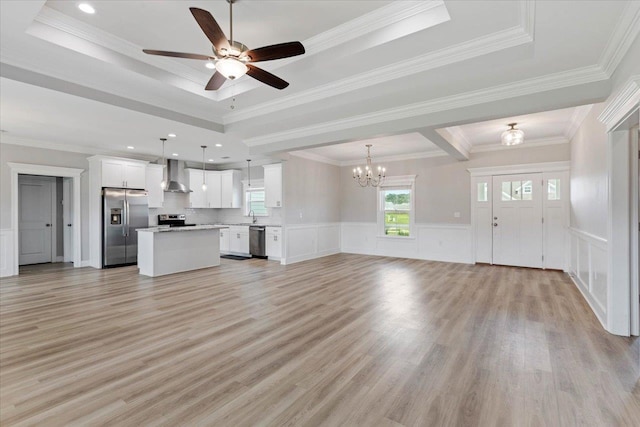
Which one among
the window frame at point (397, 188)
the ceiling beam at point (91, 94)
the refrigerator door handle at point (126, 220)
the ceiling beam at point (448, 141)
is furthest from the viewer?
the window frame at point (397, 188)

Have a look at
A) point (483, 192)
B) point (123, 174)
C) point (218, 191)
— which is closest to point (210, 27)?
point (123, 174)

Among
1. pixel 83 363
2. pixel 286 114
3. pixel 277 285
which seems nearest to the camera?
pixel 83 363

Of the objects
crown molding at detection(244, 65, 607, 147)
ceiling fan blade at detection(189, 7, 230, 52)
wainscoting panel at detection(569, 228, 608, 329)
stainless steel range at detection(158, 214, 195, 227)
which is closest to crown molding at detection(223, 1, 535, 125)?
crown molding at detection(244, 65, 607, 147)

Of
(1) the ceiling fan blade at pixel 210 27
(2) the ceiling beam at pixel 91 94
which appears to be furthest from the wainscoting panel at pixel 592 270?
(2) the ceiling beam at pixel 91 94

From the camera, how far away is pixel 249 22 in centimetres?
273

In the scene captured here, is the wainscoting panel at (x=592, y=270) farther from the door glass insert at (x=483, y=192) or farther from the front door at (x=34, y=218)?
the front door at (x=34, y=218)

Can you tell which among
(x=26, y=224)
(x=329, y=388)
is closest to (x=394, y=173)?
(x=329, y=388)

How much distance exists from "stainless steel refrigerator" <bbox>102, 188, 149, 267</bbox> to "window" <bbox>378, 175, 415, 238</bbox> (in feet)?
20.0

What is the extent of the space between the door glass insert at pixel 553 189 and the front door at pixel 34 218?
11.8 meters

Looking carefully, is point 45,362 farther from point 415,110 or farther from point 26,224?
point 26,224

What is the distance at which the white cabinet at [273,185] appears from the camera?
25.6 feet

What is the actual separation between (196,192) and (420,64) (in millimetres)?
7460

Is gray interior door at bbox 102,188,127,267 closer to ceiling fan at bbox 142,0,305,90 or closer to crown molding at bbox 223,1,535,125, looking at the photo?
crown molding at bbox 223,1,535,125

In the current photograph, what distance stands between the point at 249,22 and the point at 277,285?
3817 millimetres
